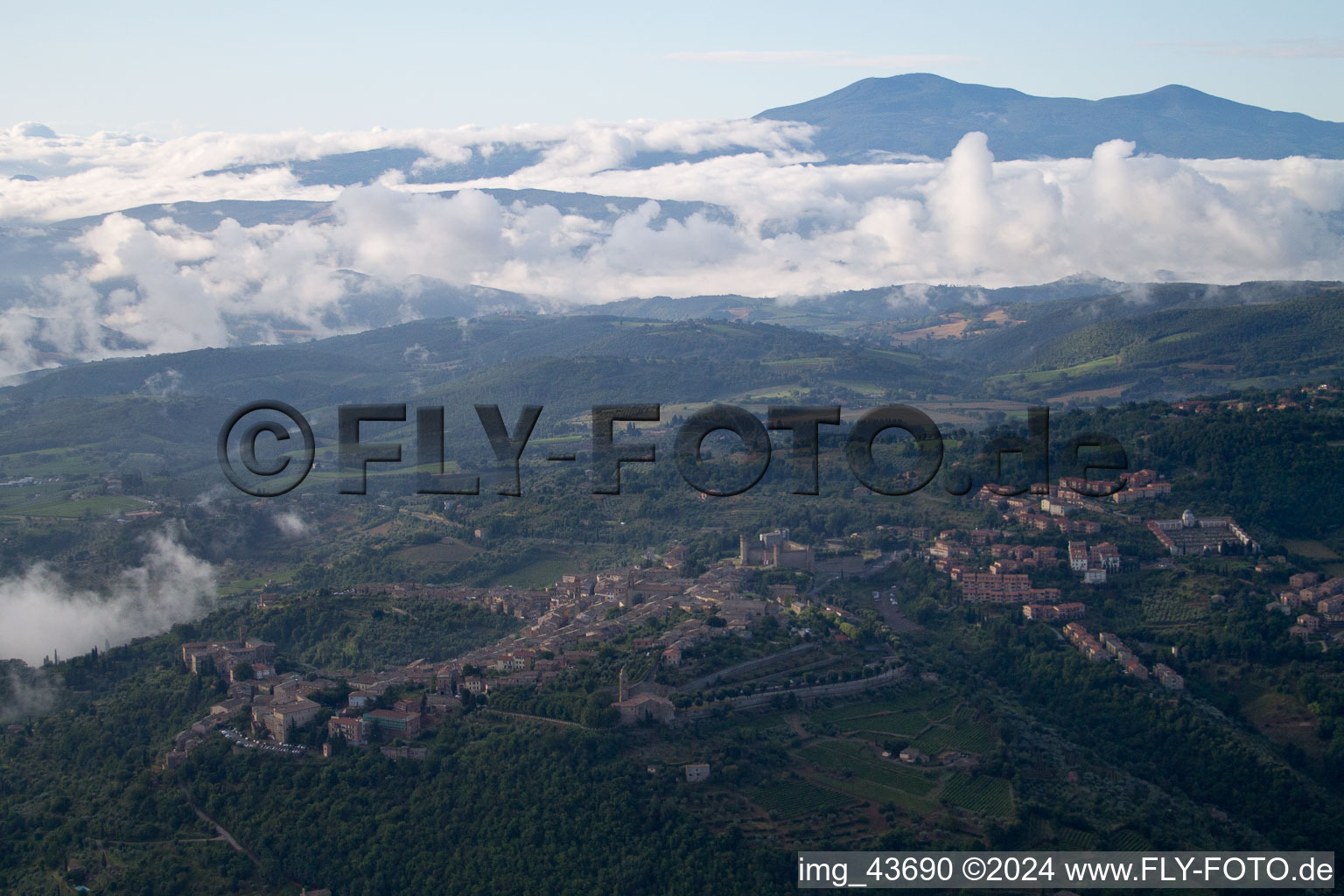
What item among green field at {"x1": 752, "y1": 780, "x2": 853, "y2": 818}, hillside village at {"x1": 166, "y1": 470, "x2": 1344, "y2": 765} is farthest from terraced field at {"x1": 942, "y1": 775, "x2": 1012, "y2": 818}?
hillside village at {"x1": 166, "y1": 470, "x2": 1344, "y2": 765}

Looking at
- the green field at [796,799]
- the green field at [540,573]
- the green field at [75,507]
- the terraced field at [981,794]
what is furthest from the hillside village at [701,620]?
the green field at [75,507]

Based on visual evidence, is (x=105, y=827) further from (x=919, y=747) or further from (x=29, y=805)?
(x=919, y=747)

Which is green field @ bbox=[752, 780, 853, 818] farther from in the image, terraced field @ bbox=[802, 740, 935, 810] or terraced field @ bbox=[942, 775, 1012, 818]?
terraced field @ bbox=[942, 775, 1012, 818]

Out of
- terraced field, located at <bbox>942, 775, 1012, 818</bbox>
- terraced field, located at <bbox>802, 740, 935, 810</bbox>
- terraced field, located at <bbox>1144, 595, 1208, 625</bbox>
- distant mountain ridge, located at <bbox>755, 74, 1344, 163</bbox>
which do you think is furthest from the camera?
distant mountain ridge, located at <bbox>755, 74, 1344, 163</bbox>

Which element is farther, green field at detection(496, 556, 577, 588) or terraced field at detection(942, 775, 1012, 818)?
green field at detection(496, 556, 577, 588)

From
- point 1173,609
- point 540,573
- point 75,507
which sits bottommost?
point 540,573

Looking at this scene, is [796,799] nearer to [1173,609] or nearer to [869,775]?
[869,775]

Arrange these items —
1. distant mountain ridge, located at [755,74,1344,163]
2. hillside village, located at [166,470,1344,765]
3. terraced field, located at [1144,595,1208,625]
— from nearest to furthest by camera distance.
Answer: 1. hillside village, located at [166,470,1344,765]
2. terraced field, located at [1144,595,1208,625]
3. distant mountain ridge, located at [755,74,1344,163]

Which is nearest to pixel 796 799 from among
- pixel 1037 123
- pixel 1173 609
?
pixel 1173 609

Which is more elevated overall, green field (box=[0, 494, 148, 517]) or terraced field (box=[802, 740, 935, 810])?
green field (box=[0, 494, 148, 517])
